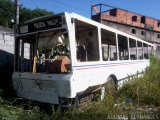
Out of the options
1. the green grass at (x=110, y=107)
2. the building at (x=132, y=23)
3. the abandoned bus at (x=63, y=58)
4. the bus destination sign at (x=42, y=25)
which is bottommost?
the green grass at (x=110, y=107)

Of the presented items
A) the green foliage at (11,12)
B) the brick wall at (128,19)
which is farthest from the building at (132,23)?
the green foliage at (11,12)

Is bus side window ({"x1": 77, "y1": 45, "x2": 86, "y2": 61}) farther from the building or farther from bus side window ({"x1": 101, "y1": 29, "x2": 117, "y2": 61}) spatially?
the building

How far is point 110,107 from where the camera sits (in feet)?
20.1

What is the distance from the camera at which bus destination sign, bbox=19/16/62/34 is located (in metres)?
6.39

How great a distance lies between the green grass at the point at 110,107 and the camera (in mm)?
5910

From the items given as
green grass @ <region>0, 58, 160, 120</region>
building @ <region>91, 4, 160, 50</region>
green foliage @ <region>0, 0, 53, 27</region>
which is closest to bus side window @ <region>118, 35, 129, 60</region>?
green grass @ <region>0, 58, 160, 120</region>

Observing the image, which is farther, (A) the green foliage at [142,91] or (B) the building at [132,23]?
(B) the building at [132,23]

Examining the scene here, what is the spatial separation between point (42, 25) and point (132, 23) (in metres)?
34.9

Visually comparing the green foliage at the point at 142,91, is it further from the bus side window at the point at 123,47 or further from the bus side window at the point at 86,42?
the bus side window at the point at 86,42

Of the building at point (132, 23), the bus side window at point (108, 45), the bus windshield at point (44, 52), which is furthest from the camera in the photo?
the building at point (132, 23)

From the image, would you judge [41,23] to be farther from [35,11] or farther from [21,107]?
[35,11]

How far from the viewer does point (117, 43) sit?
29.0 ft

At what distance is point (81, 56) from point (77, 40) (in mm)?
440

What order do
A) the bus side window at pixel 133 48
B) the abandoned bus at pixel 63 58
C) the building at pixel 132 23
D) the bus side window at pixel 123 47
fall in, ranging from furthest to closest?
the building at pixel 132 23
the bus side window at pixel 133 48
the bus side window at pixel 123 47
the abandoned bus at pixel 63 58
